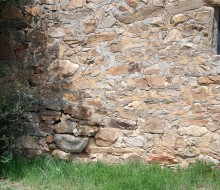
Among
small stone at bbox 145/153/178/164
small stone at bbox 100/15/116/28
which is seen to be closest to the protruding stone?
small stone at bbox 145/153/178/164

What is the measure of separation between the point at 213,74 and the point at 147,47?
0.81 meters

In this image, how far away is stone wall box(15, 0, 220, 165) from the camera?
15.1 ft

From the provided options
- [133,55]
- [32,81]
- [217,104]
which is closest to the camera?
[217,104]

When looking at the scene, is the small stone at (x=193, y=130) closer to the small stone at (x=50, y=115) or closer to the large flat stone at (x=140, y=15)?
the large flat stone at (x=140, y=15)

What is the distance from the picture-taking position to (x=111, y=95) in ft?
16.2

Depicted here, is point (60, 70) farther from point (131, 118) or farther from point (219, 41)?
point (219, 41)

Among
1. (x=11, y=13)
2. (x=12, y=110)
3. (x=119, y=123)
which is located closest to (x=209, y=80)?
(x=119, y=123)

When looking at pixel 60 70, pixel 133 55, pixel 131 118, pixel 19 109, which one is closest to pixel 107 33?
pixel 133 55

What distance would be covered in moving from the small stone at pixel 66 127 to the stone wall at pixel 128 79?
12 millimetres

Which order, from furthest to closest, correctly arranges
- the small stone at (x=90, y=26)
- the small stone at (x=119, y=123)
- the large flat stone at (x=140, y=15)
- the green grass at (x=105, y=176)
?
the small stone at (x=90, y=26) → the small stone at (x=119, y=123) → the large flat stone at (x=140, y=15) → the green grass at (x=105, y=176)

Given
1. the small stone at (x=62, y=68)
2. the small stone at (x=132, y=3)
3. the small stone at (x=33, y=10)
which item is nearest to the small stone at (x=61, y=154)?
the small stone at (x=62, y=68)

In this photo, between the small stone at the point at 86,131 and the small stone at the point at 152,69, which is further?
the small stone at the point at 86,131

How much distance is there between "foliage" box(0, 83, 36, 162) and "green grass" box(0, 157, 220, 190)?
254 millimetres

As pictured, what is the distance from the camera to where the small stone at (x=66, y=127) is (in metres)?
5.05
